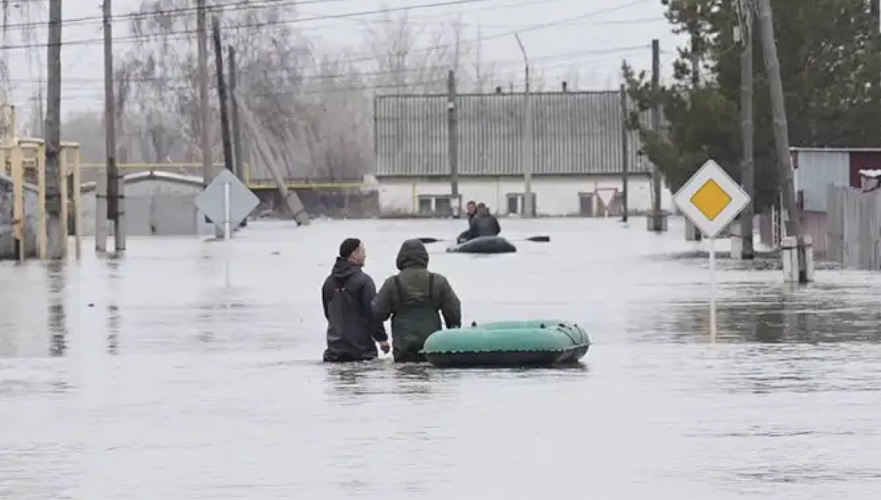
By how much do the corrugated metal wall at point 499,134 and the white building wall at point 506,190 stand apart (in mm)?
537

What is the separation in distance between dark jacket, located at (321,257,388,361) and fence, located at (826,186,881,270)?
23009 millimetres

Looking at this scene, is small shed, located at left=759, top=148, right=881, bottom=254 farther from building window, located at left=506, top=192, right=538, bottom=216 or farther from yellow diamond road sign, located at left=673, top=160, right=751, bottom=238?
building window, located at left=506, top=192, right=538, bottom=216

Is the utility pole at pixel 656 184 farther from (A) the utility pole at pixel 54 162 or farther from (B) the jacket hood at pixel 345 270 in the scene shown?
(B) the jacket hood at pixel 345 270

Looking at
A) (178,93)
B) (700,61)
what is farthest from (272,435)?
(178,93)

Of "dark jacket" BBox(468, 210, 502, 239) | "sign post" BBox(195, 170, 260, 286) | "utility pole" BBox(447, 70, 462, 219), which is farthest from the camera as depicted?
"utility pole" BBox(447, 70, 462, 219)

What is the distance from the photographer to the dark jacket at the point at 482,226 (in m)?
57.6

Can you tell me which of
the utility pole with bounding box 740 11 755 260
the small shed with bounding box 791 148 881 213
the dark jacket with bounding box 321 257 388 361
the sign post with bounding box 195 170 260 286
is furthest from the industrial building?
the dark jacket with bounding box 321 257 388 361

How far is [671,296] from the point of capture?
113ft

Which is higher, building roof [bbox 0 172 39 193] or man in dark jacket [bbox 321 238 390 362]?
building roof [bbox 0 172 39 193]

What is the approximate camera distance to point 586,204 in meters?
132

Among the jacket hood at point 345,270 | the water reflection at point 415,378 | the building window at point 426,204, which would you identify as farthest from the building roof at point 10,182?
the building window at point 426,204

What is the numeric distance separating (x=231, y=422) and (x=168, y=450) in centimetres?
181

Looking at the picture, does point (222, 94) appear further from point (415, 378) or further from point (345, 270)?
point (415, 378)

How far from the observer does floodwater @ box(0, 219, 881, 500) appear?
Result: 1282 cm
